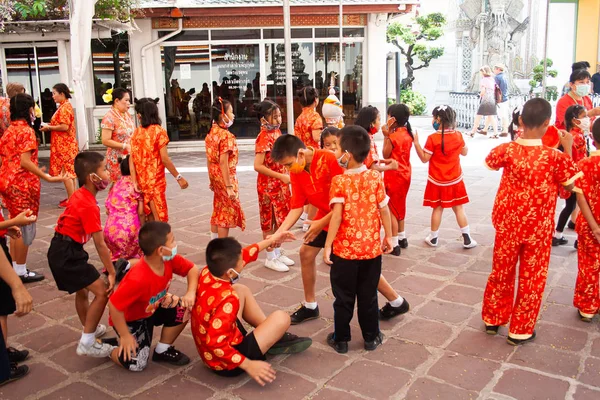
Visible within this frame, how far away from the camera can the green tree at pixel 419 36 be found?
2097 centimetres

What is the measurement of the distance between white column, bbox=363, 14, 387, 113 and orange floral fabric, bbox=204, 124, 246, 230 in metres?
8.48

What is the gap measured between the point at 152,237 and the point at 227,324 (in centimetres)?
64

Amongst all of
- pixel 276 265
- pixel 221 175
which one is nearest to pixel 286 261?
pixel 276 265

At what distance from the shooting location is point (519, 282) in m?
3.61

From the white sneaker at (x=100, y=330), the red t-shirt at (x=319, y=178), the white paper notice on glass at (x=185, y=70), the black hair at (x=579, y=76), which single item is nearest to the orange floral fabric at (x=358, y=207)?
the red t-shirt at (x=319, y=178)

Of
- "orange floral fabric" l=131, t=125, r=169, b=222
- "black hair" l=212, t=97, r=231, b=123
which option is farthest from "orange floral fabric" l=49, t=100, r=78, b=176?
"black hair" l=212, t=97, r=231, b=123

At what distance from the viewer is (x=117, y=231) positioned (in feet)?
15.3

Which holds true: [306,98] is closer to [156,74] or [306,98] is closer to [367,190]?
[367,190]

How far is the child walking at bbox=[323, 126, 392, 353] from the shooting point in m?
3.38

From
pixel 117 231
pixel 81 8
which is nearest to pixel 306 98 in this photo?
pixel 117 231

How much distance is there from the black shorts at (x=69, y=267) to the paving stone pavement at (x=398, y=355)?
483mm

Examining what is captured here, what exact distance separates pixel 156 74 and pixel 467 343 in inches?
425

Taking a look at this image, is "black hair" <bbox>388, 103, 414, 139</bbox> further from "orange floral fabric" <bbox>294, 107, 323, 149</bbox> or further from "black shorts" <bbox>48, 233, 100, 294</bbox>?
"black shorts" <bbox>48, 233, 100, 294</bbox>

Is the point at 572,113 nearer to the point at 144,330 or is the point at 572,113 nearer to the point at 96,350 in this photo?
the point at 144,330
